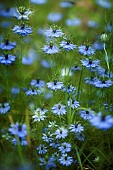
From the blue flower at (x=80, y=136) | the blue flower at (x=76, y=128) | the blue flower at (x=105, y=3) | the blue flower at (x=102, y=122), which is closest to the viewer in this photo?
the blue flower at (x=102, y=122)

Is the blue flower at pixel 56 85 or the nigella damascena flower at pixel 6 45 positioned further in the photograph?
the nigella damascena flower at pixel 6 45

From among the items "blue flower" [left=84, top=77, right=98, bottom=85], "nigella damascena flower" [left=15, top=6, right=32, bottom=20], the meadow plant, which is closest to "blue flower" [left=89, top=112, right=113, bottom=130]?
the meadow plant

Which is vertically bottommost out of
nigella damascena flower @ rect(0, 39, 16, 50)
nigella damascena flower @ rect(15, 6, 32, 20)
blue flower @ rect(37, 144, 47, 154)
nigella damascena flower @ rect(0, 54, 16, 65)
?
blue flower @ rect(37, 144, 47, 154)

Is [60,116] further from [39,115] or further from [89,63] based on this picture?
[89,63]

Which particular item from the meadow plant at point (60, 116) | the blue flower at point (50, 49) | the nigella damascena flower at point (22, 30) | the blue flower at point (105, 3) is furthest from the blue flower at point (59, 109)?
the blue flower at point (105, 3)

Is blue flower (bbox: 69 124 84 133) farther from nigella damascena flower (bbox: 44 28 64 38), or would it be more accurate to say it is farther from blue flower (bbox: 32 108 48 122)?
nigella damascena flower (bbox: 44 28 64 38)

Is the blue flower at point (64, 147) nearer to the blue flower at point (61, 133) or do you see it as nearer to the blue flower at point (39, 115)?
the blue flower at point (61, 133)

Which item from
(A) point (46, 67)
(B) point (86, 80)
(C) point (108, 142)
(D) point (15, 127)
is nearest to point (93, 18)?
(A) point (46, 67)

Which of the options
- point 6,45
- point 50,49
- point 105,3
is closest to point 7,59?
point 6,45
